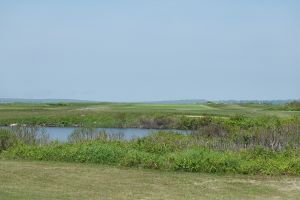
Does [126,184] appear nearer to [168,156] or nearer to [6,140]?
[168,156]

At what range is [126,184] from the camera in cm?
1441

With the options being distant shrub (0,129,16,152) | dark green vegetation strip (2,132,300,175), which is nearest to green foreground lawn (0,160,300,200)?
dark green vegetation strip (2,132,300,175)

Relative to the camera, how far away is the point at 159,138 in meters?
23.3

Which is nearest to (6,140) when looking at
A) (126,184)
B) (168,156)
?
(168,156)

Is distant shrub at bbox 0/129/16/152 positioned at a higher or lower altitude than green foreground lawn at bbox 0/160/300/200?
higher

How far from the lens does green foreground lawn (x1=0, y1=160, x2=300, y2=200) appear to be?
1278 cm

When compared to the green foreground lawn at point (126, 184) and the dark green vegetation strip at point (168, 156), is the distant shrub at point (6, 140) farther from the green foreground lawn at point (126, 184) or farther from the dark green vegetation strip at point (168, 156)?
the green foreground lawn at point (126, 184)

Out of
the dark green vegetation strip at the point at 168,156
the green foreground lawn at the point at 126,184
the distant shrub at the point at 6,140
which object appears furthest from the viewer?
the distant shrub at the point at 6,140

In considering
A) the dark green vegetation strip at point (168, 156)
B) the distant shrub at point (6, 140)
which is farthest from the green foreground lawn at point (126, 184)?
the distant shrub at point (6, 140)

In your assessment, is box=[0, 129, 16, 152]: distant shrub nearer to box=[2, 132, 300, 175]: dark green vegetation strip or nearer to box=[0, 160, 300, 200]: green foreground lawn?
box=[2, 132, 300, 175]: dark green vegetation strip

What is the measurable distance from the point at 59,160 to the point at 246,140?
8885mm

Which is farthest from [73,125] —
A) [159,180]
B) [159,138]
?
[159,180]

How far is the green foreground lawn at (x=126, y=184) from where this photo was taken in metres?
12.8

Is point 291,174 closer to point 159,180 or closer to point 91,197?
point 159,180
